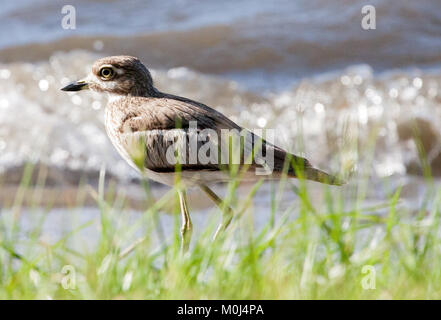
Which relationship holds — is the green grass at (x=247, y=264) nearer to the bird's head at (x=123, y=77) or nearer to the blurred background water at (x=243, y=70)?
the bird's head at (x=123, y=77)

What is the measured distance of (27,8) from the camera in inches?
552

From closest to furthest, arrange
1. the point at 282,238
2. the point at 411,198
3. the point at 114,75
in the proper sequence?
the point at 282,238
the point at 114,75
the point at 411,198

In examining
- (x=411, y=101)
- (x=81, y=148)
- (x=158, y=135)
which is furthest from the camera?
(x=411, y=101)

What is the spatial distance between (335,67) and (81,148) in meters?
4.06

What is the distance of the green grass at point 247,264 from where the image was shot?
11.9 feet

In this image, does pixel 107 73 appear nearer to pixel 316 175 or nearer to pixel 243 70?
pixel 316 175

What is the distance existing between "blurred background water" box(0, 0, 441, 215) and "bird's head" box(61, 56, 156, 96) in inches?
141

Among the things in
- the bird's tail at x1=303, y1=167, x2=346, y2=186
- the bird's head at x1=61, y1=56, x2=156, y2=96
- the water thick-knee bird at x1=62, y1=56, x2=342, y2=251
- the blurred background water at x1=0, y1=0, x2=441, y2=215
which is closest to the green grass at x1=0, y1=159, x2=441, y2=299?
the bird's tail at x1=303, y1=167, x2=346, y2=186

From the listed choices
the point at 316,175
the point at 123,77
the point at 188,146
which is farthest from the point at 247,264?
the point at 123,77

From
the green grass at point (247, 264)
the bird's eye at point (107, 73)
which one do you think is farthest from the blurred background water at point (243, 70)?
the green grass at point (247, 264)

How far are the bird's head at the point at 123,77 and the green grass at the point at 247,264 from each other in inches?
76.3

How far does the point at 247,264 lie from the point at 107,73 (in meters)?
2.56

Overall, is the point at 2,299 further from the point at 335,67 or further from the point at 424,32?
the point at 424,32

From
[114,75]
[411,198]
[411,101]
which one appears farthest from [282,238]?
[411,101]
